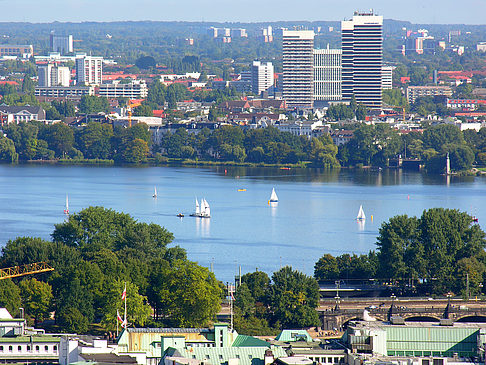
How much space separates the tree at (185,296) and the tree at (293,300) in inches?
47.0

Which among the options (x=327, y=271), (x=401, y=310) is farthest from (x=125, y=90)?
(x=401, y=310)

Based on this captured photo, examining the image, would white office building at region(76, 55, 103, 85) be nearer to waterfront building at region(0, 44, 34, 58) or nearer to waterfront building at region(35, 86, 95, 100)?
waterfront building at region(35, 86, 95, 100)

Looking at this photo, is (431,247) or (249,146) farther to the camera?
(249,146)

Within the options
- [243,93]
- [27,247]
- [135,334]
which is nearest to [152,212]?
[27,247]

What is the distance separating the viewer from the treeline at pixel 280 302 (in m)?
26.0

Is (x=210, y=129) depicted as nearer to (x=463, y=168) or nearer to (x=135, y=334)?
(x=463, y=168)

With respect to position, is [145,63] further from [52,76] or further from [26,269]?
[26,269]

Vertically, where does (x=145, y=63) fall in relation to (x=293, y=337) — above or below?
above

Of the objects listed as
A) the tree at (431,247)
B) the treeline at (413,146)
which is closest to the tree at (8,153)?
the treeline at (413,146)

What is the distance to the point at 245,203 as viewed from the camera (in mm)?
50812

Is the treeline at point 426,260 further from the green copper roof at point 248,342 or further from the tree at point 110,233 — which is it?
the green copper roof at point 248,342

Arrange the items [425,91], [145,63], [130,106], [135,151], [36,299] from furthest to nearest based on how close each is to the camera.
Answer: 1. [145,63]
2. [425,91]
3. [130,106]
4. [135,151]
5. [36,299]

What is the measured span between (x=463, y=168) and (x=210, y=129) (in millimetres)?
18498

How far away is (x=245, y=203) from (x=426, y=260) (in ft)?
71.5
